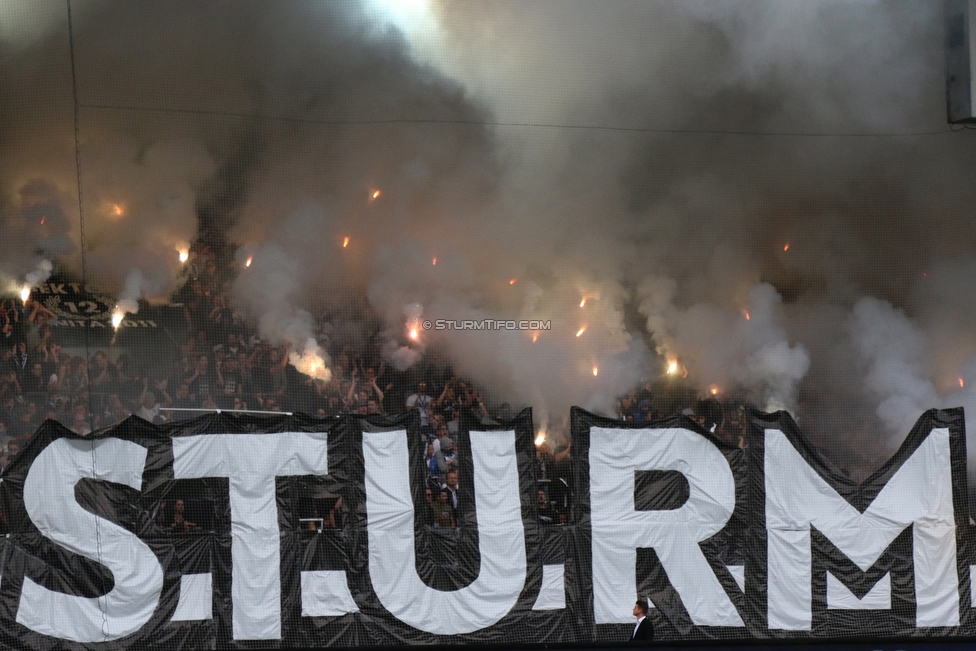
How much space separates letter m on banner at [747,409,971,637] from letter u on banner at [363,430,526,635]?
1.70 metres

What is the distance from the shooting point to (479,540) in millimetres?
6230

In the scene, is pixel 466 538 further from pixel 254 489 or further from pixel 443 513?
pixel 254 489

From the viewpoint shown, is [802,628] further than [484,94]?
No

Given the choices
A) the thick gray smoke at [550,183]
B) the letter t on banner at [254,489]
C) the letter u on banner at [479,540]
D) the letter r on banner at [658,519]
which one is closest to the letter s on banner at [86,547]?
the letter t on banner at [254,489]

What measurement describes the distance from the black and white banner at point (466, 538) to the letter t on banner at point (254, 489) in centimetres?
1

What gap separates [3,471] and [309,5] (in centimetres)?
457

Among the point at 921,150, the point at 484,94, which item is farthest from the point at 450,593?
the point at 921,150

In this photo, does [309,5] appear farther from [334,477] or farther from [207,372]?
[334,477]

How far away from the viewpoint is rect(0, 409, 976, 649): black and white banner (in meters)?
5.94

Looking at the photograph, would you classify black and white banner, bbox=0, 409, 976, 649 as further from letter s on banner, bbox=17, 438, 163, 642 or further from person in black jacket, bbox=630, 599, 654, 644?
person in black jacket, bbox=630, 599, 654, 644

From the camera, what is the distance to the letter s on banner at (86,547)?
5.84 metres

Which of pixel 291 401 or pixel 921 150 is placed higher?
pixel 921 150

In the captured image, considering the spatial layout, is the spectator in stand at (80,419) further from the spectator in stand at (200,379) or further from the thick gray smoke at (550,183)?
the thick gray smoke at (550,183)

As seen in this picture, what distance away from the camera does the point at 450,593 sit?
616cm
